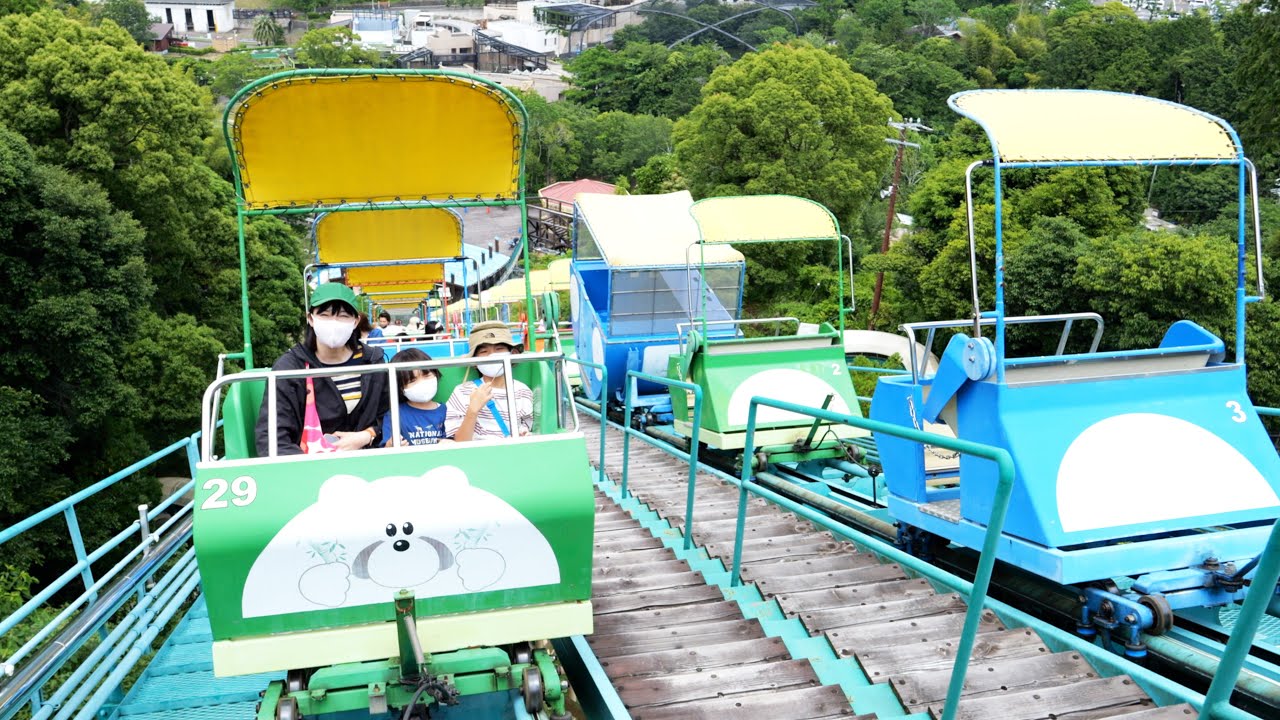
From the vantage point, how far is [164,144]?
75.0ft

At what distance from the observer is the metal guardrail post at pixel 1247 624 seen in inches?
84.4

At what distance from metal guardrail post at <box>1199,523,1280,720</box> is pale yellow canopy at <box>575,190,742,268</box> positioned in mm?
10691

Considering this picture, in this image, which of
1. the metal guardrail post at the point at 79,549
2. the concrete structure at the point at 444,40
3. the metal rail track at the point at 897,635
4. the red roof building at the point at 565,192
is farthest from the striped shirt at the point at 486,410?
the concrete structure at the point at 444,40

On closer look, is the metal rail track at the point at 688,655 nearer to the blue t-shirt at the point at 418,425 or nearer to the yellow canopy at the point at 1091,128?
the blue t-shirt at the point at 418,425

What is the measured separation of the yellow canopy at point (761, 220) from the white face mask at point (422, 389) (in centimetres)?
612

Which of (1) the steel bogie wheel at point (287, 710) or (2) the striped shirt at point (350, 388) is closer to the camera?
(1) the steel bogie wheel at point (287, 710)

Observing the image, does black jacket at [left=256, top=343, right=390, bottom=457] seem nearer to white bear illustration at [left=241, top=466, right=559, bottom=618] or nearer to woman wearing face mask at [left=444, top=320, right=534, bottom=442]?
woman wearing face mask at [left=444, top=320, right=534, bottom=442]

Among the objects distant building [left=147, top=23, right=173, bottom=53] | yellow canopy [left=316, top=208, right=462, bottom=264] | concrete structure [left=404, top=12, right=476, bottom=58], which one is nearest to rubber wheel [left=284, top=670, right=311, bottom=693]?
yellow canopy [left=316, top=208, right=462, bottom=264]

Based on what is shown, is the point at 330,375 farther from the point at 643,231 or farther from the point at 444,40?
the point at 444,40

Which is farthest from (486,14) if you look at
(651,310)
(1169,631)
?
(1169,631)

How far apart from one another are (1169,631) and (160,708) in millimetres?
5604

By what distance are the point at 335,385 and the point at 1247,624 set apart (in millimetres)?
4163

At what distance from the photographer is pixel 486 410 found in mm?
5230

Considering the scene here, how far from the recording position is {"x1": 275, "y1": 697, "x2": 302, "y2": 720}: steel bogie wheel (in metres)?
3.80
